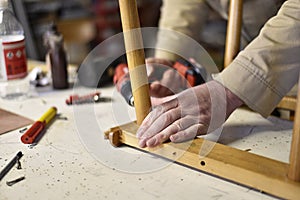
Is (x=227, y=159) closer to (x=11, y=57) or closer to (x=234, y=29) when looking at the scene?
(x=234, y=29)

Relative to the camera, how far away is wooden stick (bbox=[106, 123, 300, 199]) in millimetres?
520

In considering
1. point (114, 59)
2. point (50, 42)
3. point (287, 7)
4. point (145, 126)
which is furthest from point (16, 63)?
point (287, 7)

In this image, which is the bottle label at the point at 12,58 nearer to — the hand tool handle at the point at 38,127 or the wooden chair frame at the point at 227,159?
the hand tool handle at the point at 38,127

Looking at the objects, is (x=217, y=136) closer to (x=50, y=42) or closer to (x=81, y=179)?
(x=81, y=179)

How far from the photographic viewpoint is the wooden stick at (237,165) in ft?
1.70

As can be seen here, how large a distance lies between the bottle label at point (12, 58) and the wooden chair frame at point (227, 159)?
36 centimetres

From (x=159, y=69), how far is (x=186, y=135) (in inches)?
12.6

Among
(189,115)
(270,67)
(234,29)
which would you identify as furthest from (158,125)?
(234,29)

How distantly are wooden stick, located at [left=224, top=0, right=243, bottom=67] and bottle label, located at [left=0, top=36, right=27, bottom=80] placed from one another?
0.49 metres

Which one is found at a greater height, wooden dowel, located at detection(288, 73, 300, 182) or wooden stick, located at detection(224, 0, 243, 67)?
wooden stick, located at detection(224, 0, 243, 67)

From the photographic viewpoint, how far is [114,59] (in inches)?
45.0

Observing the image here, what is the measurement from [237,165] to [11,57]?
614mm

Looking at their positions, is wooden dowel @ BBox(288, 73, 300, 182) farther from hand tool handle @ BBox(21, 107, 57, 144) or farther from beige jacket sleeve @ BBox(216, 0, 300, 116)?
hand tool handle @ BBox(21, 107, 57, 144)

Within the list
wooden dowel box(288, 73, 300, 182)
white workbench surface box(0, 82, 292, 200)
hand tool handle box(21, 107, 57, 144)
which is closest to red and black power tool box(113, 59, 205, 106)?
white workbench surface box(0, 82, 292, 200)
